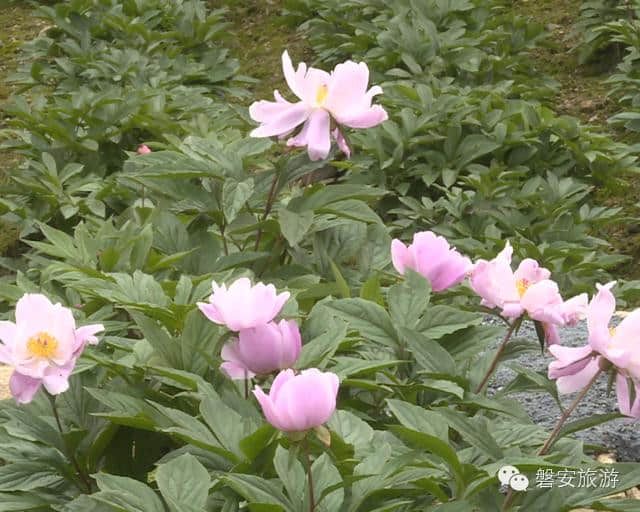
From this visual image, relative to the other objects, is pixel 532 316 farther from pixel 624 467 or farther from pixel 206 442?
pixel 206 442

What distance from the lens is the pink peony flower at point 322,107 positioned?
5.58ft

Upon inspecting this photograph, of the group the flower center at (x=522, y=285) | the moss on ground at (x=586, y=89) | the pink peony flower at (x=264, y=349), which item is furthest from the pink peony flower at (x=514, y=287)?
the moss on ground at (x=586, y=89)

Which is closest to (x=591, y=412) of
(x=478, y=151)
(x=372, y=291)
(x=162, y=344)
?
(x=372, y=291)

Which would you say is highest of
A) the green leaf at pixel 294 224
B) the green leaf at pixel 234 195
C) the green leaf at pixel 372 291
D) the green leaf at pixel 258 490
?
the green leaf at pixel 258 490

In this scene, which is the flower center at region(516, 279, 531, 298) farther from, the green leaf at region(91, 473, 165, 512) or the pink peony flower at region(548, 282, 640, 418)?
the green leaf at region(91, 473, 165, 512)

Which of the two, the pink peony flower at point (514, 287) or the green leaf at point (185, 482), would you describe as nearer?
the green leaf at point (185, 482)

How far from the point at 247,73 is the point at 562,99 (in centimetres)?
210

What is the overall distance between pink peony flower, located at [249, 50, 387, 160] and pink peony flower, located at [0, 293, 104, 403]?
56 cm

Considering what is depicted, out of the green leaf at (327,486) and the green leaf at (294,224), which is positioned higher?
the green leaf at (327,486)

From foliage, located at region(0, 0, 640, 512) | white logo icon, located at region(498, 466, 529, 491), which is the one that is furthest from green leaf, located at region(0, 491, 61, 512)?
white logo icon, located at region(498, 466, 529, 491)

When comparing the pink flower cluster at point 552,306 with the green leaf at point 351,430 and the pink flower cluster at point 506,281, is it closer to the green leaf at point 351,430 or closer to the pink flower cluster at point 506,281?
the pink flower cluster at point 506,281

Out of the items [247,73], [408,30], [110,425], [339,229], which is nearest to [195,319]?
[110,425]

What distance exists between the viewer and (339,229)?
216cm

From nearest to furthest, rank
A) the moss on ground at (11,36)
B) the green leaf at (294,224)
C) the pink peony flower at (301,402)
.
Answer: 1. the pink peony flower at (301,402)
2. the green leaf at (294,224)
3. the moss on ground at (11,36)
